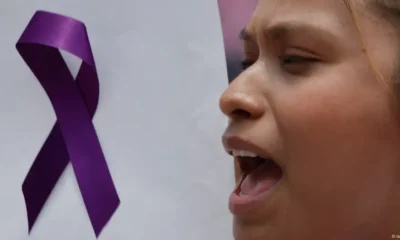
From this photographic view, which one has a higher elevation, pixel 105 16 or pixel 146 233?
pixel 105 16

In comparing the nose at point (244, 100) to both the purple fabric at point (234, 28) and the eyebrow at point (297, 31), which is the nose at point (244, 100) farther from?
→ the purple fabric at point (234, 28)

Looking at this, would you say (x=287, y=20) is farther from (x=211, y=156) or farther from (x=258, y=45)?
(x=211, y=156)

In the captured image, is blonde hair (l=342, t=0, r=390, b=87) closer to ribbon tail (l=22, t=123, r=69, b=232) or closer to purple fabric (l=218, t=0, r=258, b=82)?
purple fabric (l=218, t=0, r=258, b=82)

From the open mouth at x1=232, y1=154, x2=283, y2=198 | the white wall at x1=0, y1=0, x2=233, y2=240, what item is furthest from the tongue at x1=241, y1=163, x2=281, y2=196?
the white wall at x1=0, y1=0, x2=233, y2=240

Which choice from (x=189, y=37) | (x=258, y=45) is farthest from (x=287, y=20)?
(x=189, y=37)

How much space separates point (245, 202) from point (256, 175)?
2cm

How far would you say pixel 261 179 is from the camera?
0.42 m

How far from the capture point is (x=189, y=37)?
0.57 metres

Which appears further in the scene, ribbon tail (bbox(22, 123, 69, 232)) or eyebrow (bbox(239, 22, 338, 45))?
ribbon tail (bbox(22, 123, 69, 232))

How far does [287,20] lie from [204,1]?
0.18 metres

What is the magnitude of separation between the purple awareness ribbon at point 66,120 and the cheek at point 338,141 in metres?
0.21

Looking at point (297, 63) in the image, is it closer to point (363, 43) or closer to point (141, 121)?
point (363, 43)

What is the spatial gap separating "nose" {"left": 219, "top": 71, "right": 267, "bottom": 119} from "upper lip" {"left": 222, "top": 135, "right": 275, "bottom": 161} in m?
0.01

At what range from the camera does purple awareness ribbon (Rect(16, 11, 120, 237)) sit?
553 millimetres
